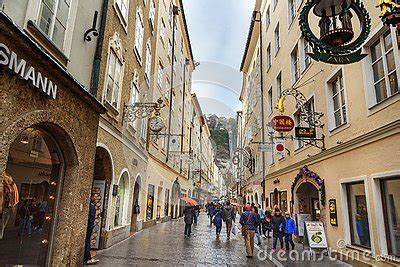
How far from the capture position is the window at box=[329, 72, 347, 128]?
1071cm

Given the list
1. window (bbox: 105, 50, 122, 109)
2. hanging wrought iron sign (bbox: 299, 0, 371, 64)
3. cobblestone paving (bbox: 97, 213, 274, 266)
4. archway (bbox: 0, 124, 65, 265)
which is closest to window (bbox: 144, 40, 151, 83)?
window (bbox: 105, 50, 122, 109)

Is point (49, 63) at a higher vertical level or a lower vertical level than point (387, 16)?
lower

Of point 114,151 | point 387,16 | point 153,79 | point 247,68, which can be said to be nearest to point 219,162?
point 247,68

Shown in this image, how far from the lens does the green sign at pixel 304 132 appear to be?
1163 centimetres

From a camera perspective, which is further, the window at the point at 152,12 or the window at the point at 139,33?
the window at the point at 152,12

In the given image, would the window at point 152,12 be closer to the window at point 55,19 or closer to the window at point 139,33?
the window at point 139,33

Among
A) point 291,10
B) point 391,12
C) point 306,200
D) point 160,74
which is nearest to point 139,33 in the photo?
point 160,74

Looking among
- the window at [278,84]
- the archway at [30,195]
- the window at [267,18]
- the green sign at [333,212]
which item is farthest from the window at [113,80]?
the window at [267,18]

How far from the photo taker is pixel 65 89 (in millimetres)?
6906

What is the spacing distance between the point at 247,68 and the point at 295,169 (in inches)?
981

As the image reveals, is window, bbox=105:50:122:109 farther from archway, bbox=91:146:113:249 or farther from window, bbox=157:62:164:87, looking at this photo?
window, bbox=157:62:164:87

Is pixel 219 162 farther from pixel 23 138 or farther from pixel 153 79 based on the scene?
pixel 23 138

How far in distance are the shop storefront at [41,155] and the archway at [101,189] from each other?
7.08 feet

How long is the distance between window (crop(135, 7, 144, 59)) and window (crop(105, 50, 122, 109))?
3.03 metres
